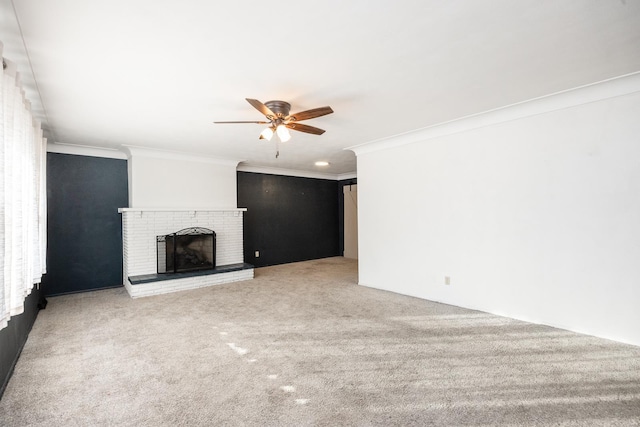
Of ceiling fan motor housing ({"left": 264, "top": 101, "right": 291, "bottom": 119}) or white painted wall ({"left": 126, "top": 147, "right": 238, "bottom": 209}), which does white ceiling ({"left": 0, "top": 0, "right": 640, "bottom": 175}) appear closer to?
ceiling fan motor housing ({"left": 264, "top": 101, "right": 291, "bottom": 119})

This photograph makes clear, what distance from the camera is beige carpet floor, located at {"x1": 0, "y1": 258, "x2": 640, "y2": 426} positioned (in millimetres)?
1847

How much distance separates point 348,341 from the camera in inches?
113

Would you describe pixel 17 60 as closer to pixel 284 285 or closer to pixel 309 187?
pixel 284 285

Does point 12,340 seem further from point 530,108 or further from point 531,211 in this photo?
point 530,108

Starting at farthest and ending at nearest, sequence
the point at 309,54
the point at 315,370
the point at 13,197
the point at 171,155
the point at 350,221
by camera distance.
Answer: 1. the point at 350,221
2. the point at 171,155
3. the point at 315,370
4. the point at 309,54
5. the point at 13,197

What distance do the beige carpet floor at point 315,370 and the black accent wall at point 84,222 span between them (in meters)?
1.19

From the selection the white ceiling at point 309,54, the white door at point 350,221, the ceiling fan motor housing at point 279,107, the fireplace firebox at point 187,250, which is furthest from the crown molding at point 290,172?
the ceiling fan motor housing at point 279,107

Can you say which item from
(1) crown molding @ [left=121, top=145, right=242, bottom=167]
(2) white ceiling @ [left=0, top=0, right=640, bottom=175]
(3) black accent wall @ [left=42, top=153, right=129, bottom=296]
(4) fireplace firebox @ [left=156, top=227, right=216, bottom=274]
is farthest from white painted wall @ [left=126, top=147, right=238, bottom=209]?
(2) white ceiling @ [left=0, top=0, right=640, bottom=175]

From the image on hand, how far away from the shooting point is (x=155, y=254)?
506 centimetres

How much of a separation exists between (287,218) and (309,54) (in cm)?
549

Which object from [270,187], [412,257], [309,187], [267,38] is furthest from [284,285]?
[267,38]

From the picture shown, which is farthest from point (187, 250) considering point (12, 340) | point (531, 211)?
point (531, 211)

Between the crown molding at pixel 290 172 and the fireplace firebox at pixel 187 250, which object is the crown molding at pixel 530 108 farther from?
the fireplace firebox at pixel 187 250

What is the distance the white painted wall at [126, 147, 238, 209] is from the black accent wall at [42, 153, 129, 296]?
0.42m
